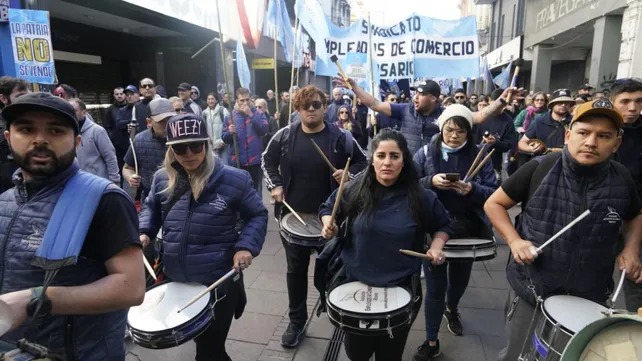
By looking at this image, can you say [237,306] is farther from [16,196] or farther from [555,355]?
[555,355]

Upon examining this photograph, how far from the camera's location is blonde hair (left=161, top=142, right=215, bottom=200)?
2750mm

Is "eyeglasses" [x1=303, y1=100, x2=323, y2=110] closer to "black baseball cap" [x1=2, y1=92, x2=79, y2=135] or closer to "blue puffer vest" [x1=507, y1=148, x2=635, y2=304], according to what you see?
"blue puffer vest" [x1=507, y1=148, x2=635, y2=304]

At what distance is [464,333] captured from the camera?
3.91 metres

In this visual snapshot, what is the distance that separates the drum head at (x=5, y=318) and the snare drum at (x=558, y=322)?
222 centimetres

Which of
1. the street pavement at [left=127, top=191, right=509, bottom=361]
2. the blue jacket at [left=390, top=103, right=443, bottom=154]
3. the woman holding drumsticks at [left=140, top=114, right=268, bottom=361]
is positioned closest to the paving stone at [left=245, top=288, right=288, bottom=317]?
the street pavement at [left=127, top=191, right=509, bottom=361]

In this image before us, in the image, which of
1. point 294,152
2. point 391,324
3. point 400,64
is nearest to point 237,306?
point 391,324

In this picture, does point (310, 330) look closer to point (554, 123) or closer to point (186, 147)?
point (186, 147)

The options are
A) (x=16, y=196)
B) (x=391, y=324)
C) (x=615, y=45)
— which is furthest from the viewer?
(x=615, y=45)

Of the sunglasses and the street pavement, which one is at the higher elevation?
the sunglasses

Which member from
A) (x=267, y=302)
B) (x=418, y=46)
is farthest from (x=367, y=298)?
(x=418, y=46)

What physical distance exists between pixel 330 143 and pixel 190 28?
12481 mm

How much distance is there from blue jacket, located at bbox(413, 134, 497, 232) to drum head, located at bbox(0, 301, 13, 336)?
2.88m

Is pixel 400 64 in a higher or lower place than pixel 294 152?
higher

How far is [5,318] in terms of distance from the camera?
1243 millimetres
